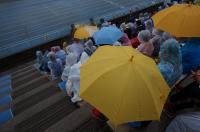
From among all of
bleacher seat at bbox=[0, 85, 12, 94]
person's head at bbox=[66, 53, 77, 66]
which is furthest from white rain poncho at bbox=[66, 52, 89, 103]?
bleacher seat at bbox=[0, 85, 12, 94]

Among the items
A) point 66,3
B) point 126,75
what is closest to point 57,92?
point 126,75

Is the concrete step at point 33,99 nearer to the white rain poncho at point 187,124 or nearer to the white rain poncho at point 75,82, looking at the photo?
the white rain poncho at point 75,82

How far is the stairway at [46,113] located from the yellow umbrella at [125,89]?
1241 mm

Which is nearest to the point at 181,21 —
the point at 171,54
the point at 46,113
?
the point at 171,54

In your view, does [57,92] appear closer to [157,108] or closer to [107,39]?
[107,39]

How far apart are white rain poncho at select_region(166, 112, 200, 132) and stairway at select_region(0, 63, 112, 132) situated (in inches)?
50.3

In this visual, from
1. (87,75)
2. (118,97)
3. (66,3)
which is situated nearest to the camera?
(118,97)

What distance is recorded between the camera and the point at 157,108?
9.88 ft

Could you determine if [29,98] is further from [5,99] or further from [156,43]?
[156,43]

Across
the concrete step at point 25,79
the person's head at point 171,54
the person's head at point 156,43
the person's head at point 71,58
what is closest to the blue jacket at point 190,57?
the person's head at point 171,54

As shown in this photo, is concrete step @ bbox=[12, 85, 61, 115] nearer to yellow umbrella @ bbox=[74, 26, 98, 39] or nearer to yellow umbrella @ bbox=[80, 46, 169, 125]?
yellow umbrella @ bbox=[74, 26, 98, 39]

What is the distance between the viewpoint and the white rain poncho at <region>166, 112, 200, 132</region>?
114 inches

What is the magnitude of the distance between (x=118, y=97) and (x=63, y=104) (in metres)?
2.72

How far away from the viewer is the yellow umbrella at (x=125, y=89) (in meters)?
2.96
